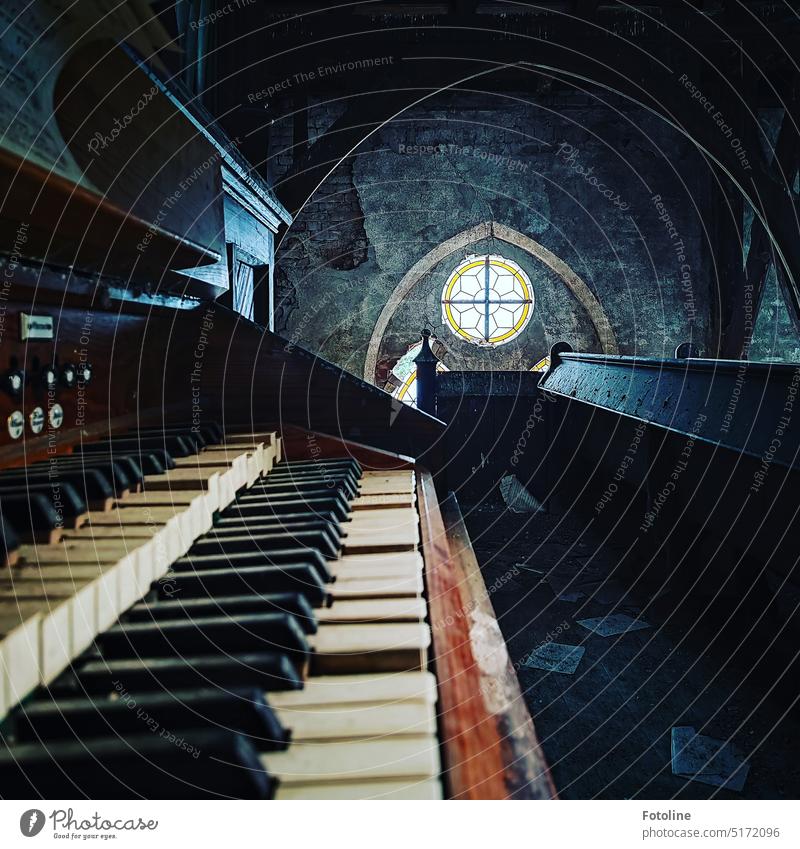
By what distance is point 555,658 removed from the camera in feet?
9.41

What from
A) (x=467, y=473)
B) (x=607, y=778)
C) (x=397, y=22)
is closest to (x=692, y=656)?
(x=607, y=778)

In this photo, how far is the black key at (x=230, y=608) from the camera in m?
0.93

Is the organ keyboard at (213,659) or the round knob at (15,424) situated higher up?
the round knob at (15,424)

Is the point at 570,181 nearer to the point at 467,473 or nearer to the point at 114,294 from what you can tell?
the point at 467,473

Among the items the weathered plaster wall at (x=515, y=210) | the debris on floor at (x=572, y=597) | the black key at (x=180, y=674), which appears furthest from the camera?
the weathered plaster wall at (x=515, y=210)

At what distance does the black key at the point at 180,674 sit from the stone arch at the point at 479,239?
26.7 ft

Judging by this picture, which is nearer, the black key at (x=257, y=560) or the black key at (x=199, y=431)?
the black key at (x=257, y=560)

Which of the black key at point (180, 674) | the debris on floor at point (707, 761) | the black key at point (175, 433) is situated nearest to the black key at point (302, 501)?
the black key at point (175, 433)

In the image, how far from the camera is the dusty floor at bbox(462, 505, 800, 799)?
207 cm

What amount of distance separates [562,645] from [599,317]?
6671 millimetres

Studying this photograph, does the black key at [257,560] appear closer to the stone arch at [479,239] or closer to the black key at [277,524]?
the black key at [277,524]

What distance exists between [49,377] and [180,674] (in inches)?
32.6

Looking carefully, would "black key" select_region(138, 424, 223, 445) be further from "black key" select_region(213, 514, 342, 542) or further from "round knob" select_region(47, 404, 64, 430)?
"black key" select_region(213, 514, 342, 542)

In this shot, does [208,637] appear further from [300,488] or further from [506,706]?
[300,488]
